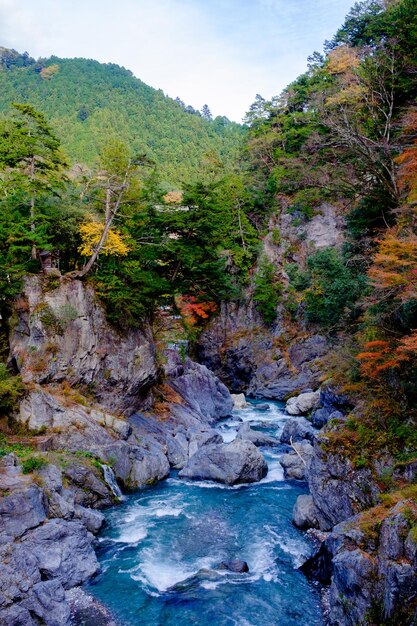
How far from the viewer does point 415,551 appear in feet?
27.3

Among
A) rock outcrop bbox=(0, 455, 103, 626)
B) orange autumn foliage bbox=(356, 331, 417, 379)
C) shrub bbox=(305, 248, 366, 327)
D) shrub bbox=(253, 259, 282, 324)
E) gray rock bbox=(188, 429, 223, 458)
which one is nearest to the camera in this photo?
rock outcrop bbox=(0, 455, 103, 626)

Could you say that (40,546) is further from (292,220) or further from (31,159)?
(292,220)

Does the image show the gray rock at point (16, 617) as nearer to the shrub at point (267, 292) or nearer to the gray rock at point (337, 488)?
the gray rock at point (337, 488)

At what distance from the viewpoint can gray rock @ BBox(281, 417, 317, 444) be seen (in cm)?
2483

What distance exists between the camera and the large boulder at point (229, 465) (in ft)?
63.8

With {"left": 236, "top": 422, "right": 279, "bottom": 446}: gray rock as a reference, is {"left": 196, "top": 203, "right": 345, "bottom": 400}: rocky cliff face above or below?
above

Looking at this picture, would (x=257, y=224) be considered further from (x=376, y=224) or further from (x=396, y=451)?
(x=396, y=451)

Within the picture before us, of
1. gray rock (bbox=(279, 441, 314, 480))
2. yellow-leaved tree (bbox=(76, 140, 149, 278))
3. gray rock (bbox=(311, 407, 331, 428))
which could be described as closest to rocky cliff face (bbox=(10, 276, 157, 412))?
yellow-leaved tree (bbox=(76, 140, 149, 278))

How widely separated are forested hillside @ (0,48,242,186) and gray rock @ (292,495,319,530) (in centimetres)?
5910

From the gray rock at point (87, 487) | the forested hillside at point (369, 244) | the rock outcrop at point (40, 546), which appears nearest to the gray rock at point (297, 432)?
the forested hillside at point (369, 244)

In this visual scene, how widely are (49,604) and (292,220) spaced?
4254 cm

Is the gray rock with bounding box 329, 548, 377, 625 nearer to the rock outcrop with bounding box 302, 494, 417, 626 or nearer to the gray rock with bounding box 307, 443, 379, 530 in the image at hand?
the rock outcrop with bounding box 302, 494, 417, 626

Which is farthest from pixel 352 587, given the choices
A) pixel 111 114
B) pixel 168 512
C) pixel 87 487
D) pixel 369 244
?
pixel 111 114

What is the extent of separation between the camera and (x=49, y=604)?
10461 millimetres
